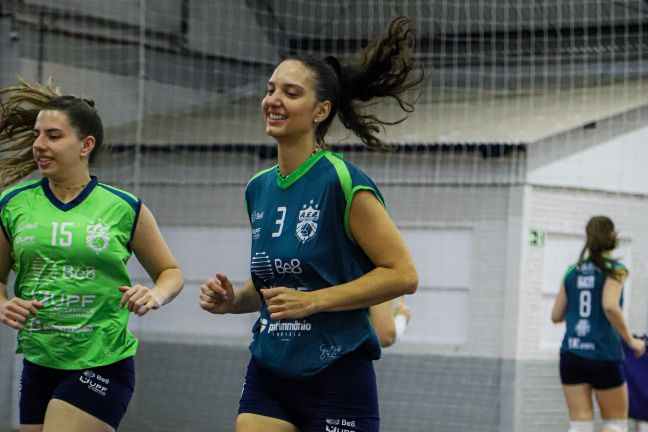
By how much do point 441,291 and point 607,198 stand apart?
6.87 feet

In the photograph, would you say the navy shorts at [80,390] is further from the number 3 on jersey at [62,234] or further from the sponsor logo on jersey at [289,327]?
the sponsor logo on jersey at [289,327]

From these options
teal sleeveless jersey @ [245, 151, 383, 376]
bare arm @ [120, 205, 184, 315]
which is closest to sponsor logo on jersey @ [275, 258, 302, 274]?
teal sleeveless jersey @ [245, 151, 383, 376]

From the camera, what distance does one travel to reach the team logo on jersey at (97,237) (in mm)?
4188

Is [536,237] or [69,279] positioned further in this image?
[536,237]

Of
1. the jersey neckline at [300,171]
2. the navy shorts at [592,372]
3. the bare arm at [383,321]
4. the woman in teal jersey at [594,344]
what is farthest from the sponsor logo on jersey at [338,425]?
the navy shorts at [592,372]

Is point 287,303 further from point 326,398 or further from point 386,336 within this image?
point 386,336

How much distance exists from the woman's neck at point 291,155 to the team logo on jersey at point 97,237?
0.83 metres

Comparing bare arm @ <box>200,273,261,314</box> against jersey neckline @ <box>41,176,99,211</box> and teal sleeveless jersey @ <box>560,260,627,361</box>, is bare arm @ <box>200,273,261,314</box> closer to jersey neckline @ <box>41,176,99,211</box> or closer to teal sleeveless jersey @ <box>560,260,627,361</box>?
A: jersey neckline @ <box>41,176,99,211</box>

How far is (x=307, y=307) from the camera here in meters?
3.39

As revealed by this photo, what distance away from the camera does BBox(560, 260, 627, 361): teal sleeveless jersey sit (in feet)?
27.5

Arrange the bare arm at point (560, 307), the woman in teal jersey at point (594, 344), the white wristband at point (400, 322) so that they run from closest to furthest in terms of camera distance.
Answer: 1. the white wristband at point (400, 322)
2. the woman in teal jersey at point (594, 344)
3. the bare arm at point (560, 307)

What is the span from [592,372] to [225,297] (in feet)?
17.2

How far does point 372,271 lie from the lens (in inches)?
139

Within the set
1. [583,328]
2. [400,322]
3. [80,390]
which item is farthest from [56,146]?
[583,328]
